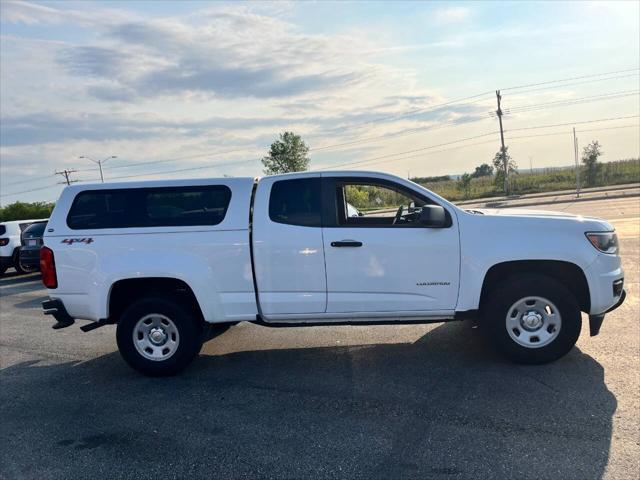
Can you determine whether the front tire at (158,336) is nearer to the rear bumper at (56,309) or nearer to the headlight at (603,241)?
the rear bumper at (56,309)

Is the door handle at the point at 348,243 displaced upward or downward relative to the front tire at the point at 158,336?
upward

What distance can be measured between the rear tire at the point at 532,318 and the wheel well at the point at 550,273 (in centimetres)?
10

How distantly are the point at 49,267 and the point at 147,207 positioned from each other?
44.5 inches

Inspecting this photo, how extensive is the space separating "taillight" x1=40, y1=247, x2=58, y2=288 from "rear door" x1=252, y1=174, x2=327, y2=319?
203 cm

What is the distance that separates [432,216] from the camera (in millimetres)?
4668

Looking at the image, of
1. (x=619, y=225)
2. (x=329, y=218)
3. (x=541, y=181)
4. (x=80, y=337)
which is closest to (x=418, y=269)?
(x=329, y=218)

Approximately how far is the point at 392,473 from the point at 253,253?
96.0 inches

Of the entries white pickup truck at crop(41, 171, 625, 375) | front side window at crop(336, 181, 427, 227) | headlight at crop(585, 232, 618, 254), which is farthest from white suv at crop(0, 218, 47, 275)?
headlight at crop(585, 232, 618, 254)

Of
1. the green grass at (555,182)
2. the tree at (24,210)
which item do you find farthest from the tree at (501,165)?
the tree at (24,210)

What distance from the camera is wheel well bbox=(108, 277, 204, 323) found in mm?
5098

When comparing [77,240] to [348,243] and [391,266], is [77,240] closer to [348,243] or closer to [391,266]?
[348,243]

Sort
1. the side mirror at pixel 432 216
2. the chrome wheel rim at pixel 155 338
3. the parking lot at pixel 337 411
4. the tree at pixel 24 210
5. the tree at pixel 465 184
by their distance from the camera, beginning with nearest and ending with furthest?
1. the parking lot at pixel 337 411
2. the side mirror at pixel 432 216
3. the chrome wheel rim at pixel 155 338
4. the tree at pixel 24 210
5. the tree at pixel 465 184

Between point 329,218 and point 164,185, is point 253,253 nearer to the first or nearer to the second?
point 329,218

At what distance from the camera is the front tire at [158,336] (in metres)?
5.01
